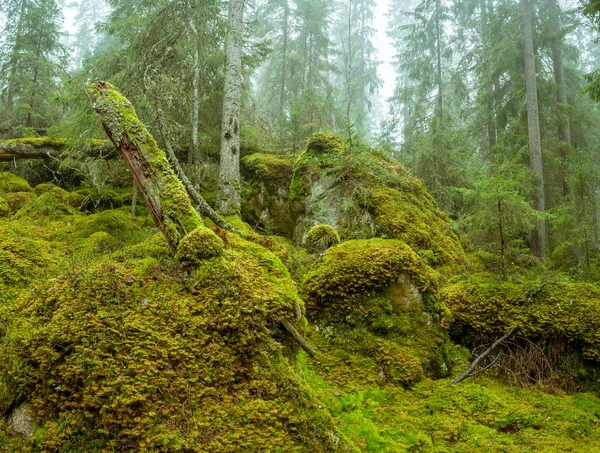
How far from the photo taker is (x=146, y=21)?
8398 millimetres

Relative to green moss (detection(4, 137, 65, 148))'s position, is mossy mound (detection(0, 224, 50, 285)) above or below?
below

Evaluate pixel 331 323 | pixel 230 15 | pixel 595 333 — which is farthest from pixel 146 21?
pixel 595 333

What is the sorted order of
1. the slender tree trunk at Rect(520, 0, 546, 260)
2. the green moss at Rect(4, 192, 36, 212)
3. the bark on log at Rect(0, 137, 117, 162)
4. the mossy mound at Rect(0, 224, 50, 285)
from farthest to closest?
the slender tree trunk at Rect(520, 0, 546, 260), the green moss at Rect(4, 192, 36, 212), the bark on log at Rect(0, 137, 117, 162), the mossy mound at Rect(0, 224, 50, 285)

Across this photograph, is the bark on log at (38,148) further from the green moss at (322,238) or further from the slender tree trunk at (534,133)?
the slender tree trunk at (534,133)

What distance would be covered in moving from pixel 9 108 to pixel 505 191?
18.6 meters

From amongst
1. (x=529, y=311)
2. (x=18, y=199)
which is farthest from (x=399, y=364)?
(x=18, y=199)

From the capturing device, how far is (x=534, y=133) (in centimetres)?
1264

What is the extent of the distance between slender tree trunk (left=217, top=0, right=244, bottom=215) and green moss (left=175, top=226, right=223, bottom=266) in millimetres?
5598

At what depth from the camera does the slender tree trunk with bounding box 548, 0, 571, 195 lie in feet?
44.6

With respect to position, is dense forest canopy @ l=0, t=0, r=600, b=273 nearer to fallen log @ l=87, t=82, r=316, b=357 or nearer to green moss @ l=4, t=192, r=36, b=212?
green moss @ l=4, t=192, r=36, b=212

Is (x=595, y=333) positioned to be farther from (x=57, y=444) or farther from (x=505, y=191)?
(x=57, y=444)

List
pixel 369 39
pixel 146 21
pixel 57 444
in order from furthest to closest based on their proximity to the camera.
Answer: pixel 369 39 < pixel 146 21 < pixel 57 444

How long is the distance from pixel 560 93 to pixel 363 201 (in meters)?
12.3

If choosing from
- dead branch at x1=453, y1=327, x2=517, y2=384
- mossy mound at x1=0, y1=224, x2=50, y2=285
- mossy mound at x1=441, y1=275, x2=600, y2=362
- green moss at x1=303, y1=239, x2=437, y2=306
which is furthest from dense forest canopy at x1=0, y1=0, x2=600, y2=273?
mossy mound at x1=0, y1=224, x2=50, y2=285
